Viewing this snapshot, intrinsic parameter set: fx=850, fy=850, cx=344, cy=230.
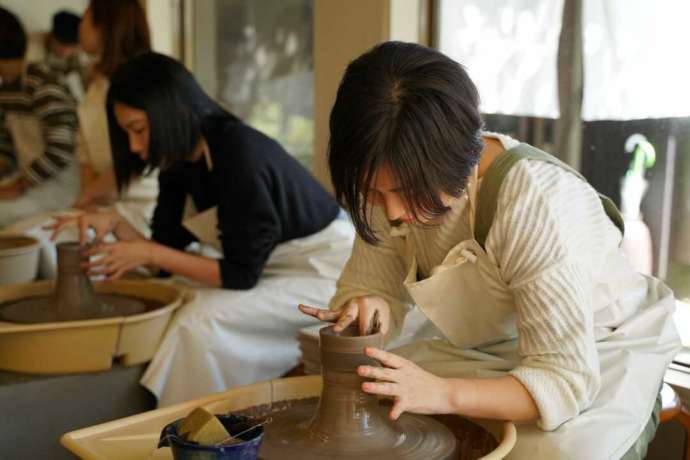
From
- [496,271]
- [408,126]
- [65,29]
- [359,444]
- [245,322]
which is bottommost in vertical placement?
[245,322]

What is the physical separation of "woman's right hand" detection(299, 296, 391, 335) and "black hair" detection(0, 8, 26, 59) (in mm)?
3057

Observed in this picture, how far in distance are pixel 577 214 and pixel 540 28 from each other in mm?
1148

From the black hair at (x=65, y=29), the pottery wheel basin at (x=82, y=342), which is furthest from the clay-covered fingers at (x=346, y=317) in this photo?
the black hair at (x=65, y=29)

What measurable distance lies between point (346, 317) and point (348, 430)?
21 centimetres

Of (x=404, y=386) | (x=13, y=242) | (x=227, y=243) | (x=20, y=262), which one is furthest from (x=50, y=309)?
(x=404, y=386)

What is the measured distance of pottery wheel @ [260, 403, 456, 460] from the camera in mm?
1272

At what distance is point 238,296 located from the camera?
2.32 metres

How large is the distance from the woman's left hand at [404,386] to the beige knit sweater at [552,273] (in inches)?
5.0

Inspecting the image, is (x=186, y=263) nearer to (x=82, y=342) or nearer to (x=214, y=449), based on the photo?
(x=82, y=342)

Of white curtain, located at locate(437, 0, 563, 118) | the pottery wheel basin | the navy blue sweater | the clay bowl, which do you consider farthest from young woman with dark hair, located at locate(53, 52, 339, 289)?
white curtain, located at locate(437, 0, 563, 118)

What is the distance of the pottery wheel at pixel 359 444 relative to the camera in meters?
1.27

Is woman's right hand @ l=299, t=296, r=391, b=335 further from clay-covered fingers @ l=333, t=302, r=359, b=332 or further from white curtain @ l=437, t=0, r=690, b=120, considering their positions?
white curtain @ l=437, t=0, r=690, b=120

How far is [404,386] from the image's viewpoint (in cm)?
124

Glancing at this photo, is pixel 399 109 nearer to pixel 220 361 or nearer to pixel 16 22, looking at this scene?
pixel 220 361
